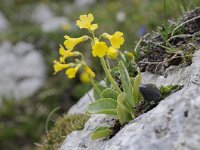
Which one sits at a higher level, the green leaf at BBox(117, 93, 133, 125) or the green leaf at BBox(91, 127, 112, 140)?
the green leaf at BBox(117, 93, 133, 125)

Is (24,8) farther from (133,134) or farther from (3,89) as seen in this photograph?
(133,134)

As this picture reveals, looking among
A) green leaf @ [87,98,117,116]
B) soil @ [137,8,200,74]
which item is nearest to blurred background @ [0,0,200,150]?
soil @ [137,8,200,74]

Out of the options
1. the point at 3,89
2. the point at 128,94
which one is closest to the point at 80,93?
the point at 3,89

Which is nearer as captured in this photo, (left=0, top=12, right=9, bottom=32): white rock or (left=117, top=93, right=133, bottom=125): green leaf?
(left=117, top=93, right=133, bottom=125): green leaf

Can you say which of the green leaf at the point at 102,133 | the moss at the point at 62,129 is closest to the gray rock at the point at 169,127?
the green leaf at the point at 102,133

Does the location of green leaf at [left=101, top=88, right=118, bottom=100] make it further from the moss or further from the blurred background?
A: the blurred background

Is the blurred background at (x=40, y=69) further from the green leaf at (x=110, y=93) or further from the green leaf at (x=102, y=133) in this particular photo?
the green leaf at (x=102, y=133)
